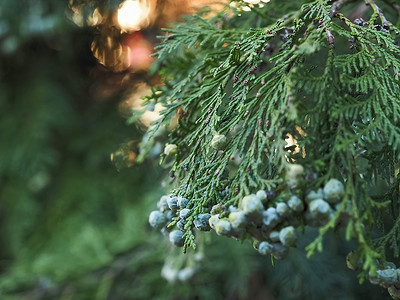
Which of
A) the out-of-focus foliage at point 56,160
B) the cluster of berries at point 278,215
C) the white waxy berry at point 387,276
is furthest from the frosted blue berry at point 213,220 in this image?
the out-of-focus foliage at point 56,160

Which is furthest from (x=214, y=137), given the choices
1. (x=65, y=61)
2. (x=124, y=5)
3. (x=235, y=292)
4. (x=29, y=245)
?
(x=65, y=61)

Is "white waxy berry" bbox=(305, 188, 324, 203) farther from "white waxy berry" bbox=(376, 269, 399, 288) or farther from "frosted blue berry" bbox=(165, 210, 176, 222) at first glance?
"frosted blue berry" bbox=(165, 210, 176, 222)

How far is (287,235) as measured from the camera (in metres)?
0.50

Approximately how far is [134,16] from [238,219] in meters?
1.45

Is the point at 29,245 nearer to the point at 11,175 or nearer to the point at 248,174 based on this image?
the point at 11,175

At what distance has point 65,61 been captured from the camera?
1.88m

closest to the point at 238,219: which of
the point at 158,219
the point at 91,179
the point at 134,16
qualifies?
the point at 158,219

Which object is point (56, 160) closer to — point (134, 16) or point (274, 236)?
point (134, 16)

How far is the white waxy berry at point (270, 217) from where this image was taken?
50 centimetres

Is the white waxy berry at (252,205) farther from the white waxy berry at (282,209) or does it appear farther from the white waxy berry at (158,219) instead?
the white waxy berry at (158,219)

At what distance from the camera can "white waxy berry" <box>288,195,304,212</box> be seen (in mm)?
492

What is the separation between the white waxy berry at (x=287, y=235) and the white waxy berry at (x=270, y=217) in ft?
0.04

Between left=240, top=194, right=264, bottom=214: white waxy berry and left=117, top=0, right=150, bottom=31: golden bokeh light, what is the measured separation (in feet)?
4.51

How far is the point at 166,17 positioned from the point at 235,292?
1.07m
